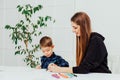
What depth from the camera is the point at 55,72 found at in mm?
2039

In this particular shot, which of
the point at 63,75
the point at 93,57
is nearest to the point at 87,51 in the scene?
the point at 93,57

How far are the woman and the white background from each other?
38.4 inches

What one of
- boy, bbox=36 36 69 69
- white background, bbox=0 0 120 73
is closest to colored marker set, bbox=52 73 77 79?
boy, bbox=36 36 69 69

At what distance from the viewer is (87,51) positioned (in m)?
2.14

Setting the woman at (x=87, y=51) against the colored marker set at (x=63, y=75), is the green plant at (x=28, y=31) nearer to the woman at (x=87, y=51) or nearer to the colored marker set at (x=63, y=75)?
the woman at (x=87, y=51)

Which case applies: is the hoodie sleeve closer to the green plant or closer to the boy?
the boy

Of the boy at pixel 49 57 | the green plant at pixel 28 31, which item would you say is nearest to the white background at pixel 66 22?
the green plant at pixel 28 31

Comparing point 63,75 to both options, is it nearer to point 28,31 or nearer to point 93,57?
point 93,57

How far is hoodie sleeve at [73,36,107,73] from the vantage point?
2061mm

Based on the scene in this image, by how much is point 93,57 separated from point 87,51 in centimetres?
9

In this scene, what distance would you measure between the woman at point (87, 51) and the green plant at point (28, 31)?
138cm

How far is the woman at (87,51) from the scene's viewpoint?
2062 millimetres

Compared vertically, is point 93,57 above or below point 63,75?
above

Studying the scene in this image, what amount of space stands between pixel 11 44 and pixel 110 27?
1.75m
